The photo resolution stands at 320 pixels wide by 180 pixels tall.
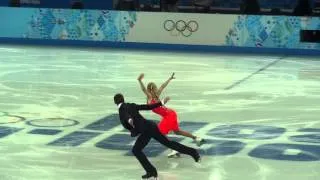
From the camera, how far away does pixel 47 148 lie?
22.1ft

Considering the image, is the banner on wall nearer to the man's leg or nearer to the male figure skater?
the male figure skater

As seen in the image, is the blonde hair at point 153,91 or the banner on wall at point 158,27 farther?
the banner on wall at point 158,27

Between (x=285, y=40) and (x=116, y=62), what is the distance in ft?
15.4

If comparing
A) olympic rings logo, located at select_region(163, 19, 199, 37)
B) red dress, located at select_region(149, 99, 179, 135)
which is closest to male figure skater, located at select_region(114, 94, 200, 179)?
red dress, located at select_region(149, 99, 179, 135)

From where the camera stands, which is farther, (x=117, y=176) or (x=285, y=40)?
(x=285, y=40)

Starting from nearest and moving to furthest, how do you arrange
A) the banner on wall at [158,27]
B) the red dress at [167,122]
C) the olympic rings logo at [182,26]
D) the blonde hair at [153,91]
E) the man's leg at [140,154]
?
the man's leg at [140,154], the blonde hair at [153,91], the red dress at [167,122], the banner on wall at [158,27], the olympic rings logo at [182,26]

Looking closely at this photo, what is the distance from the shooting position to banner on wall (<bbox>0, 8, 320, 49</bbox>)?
1709cm

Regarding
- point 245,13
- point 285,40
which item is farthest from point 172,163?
point 245,13

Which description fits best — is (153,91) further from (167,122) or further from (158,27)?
(158,27)

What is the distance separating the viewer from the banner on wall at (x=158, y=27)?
56.1 feet

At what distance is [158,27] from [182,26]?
653 millimetres

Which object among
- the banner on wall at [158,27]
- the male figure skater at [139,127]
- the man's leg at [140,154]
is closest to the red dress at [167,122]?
the male figure skater at [139,127]

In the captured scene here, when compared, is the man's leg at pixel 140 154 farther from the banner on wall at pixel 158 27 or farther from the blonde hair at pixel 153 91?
the banner on wall at pixel 158 27

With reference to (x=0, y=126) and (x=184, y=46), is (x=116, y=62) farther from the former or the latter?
(x=0, y=126)
